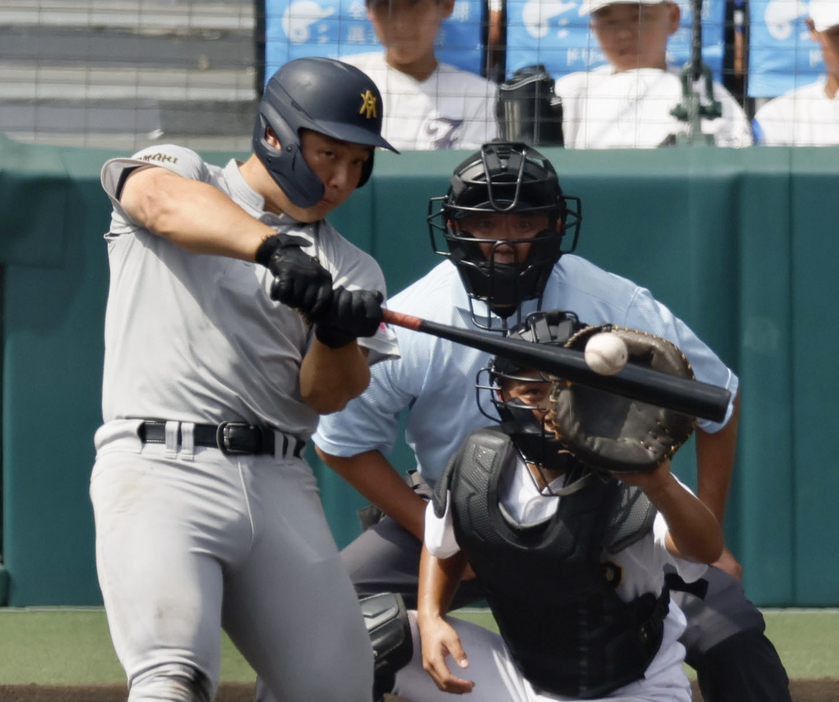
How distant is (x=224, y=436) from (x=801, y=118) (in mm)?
3095

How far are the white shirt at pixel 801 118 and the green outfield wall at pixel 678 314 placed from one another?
367mm

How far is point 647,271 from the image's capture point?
425cm

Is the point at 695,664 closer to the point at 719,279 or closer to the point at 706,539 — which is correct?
the point at 706,539

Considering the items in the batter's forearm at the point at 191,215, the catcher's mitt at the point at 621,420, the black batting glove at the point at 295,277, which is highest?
the batter's forearm at the point at 191,215

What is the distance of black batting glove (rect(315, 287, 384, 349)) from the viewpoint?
2.14 metres

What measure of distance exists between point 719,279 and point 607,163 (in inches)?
21.5

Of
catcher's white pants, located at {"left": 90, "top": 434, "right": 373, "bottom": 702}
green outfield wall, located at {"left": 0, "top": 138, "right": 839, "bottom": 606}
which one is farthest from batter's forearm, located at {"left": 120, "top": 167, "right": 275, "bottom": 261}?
green outfield wall, located at {"left": 0, "top": 138, "right": 839, "bottom": 606}

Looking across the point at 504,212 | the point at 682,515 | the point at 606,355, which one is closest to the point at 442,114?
the point at 504,212

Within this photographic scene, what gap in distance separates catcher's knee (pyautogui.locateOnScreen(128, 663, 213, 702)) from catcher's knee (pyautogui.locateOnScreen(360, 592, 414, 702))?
1.90ft

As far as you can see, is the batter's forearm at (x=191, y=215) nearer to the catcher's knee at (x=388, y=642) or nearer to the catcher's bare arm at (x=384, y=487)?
the catcher's knee at (x=388, y=642)

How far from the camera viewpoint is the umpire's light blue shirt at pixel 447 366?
3.10 metres

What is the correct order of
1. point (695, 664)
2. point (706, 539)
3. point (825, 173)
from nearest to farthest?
1. point (706, 539)
2. point (695, 664)
3. point (825, 173)

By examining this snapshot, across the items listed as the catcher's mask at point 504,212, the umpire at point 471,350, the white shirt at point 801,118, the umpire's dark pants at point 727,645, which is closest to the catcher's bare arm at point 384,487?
the umpire at point 471,350

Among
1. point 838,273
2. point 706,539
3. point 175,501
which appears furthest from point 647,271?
point 175,501
